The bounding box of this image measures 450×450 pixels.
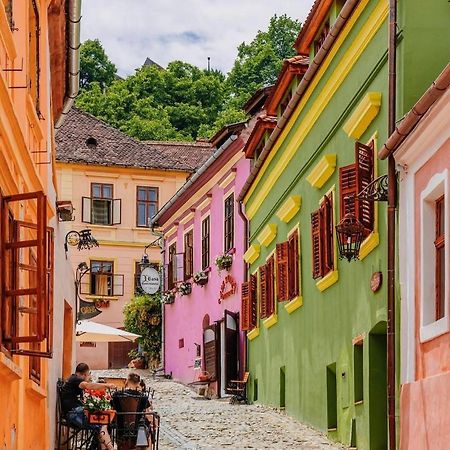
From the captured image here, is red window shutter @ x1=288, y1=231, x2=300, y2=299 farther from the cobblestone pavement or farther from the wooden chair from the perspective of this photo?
the wooden chair

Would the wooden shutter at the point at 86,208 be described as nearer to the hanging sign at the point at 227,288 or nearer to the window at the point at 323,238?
the hanging sign at the point at 227,288

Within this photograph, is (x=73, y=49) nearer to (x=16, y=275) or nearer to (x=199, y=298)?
(x=16, y=275)

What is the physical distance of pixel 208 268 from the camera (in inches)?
1297

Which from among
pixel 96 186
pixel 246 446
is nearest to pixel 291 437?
pixel 246 446

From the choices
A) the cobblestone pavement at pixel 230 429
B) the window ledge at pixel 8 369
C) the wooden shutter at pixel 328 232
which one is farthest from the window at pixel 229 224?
the window ledge at pixel 8 369

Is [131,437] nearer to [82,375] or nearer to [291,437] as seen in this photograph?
[82,375]

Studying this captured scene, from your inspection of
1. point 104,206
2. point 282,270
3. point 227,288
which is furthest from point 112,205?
point 282,270

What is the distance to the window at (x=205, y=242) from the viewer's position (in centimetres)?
3331

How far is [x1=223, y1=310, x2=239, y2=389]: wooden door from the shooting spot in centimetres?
2945

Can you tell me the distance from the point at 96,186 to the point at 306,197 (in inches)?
1091

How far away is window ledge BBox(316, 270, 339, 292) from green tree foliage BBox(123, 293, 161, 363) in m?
22.2

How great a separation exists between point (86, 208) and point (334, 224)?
1175 inches

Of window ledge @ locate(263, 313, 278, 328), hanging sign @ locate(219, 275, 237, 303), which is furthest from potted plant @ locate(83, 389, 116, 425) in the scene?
hanging sign @ locate(219, 275, 237, 303)

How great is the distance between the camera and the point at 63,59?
19.2m
